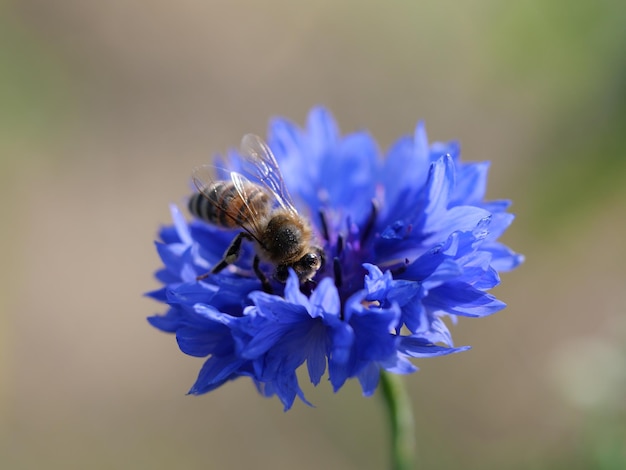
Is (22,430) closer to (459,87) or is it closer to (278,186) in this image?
(278,186)

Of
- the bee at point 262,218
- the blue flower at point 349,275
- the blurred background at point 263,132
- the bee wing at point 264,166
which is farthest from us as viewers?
the blurred background at point 263,132

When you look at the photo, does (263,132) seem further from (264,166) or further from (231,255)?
(231,255)

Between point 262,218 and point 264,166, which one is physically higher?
point 264,166

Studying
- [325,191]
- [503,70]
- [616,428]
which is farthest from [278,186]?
[503,70]

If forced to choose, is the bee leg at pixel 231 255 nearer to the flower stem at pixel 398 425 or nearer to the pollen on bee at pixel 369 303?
the pollen on bee at pixel 369 303

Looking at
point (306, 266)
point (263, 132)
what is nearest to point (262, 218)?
point (306, 266)

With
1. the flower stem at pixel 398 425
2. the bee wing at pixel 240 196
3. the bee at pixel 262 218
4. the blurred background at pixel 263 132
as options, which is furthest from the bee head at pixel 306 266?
the blurred background at pixel 263 132

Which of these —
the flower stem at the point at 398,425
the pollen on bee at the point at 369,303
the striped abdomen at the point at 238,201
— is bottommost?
the flower stem at the point at 398,425
